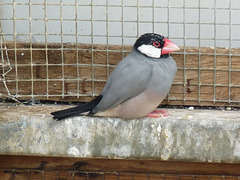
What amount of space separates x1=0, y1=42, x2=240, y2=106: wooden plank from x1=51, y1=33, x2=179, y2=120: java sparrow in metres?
0.32

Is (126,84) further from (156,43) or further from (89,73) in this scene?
(89,73)

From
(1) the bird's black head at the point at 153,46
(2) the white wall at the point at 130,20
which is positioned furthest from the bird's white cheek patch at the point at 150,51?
(2) the white wall at the point at 130,20

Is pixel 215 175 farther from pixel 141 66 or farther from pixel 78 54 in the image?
pixel 78 54

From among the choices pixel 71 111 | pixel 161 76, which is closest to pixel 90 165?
pixel 71 111

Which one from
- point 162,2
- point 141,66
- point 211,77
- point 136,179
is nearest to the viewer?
point 141,66

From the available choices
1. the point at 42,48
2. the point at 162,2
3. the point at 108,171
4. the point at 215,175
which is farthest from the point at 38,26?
the point at 215,175

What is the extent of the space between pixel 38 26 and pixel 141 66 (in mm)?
857

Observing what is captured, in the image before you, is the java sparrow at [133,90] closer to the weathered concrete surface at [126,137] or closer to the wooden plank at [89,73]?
the weathered concrete surface at [126,137]

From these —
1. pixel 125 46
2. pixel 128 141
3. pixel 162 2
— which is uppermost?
pixel 162 2

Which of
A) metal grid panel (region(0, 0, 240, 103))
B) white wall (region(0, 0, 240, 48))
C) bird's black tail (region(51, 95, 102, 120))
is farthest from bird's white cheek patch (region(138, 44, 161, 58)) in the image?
white wall (region(0, 0, 240, 48))

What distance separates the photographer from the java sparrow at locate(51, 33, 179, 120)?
2260mm

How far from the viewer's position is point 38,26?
2.89m

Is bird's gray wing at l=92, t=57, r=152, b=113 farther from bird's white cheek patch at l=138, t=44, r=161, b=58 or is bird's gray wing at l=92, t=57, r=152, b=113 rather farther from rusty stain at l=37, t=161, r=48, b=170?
rusty stain at l=37, t=161, r=48, b=170

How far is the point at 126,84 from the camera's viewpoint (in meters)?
2.26
